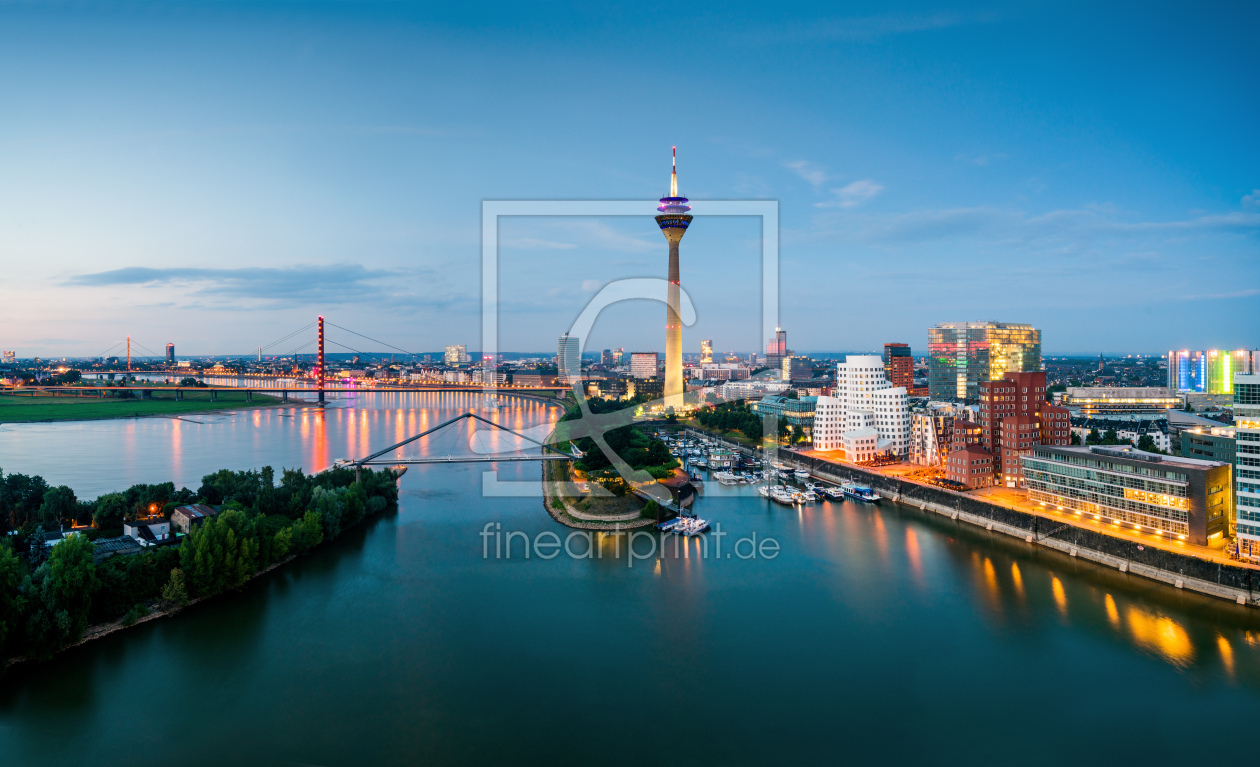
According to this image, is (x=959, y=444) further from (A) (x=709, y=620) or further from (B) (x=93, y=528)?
(B) (x=93, y=528)

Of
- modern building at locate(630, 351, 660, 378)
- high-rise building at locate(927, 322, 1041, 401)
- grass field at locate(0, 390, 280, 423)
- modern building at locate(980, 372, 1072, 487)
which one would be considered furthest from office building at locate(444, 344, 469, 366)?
modern building at locate(980, 372, 1072, 487)

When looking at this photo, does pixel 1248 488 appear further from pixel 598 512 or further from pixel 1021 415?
pixel 598 512

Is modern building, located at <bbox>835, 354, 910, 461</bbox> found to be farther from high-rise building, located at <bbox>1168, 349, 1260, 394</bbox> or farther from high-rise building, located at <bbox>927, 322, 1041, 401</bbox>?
high-rise building, located at <bbox>927, 322, 1041, 401</bbox>

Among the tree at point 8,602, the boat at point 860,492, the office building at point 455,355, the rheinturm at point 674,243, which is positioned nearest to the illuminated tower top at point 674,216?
the rheinturm at point 674,243

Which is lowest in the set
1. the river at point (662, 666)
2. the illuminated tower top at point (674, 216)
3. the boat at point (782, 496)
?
the river at point (662, 666)

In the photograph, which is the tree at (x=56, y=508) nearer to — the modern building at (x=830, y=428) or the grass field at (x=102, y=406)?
the modern building at (x=830, y=428)
